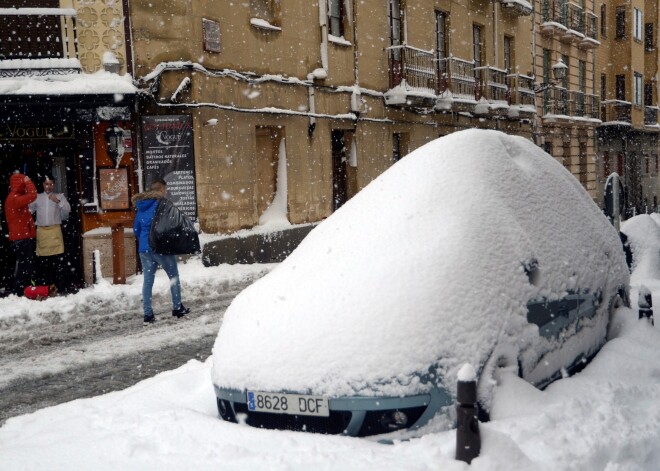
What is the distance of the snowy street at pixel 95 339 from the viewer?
6.34 metres

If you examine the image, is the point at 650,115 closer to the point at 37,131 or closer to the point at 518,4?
the point at 518,4

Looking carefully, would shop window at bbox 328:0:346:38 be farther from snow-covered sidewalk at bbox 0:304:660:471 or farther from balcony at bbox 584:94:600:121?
balcony at bbox 584:94:600:121

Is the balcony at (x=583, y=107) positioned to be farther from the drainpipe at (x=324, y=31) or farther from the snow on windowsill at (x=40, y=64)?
the snow on windowsill at (x=40, y=64)

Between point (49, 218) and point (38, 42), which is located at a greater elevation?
point (38, 42)

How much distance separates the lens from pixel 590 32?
111 ft

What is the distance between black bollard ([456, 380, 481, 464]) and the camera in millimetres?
3264

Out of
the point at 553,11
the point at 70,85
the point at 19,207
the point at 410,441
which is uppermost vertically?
the point at 553,11

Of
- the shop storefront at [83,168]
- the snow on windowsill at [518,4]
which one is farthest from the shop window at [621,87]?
the shop storefront at [83,168]

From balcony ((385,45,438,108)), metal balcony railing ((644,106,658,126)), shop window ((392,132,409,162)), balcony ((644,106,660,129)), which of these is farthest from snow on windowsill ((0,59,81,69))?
metal balcony railing ((644,106,658,126))

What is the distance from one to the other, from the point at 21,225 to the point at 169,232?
384cm

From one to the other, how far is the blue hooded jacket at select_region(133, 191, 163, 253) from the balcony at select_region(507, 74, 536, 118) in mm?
19142

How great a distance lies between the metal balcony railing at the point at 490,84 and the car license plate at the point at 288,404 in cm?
2152

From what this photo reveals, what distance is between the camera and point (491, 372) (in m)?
3.60

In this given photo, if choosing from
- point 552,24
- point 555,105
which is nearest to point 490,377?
point 552,24
